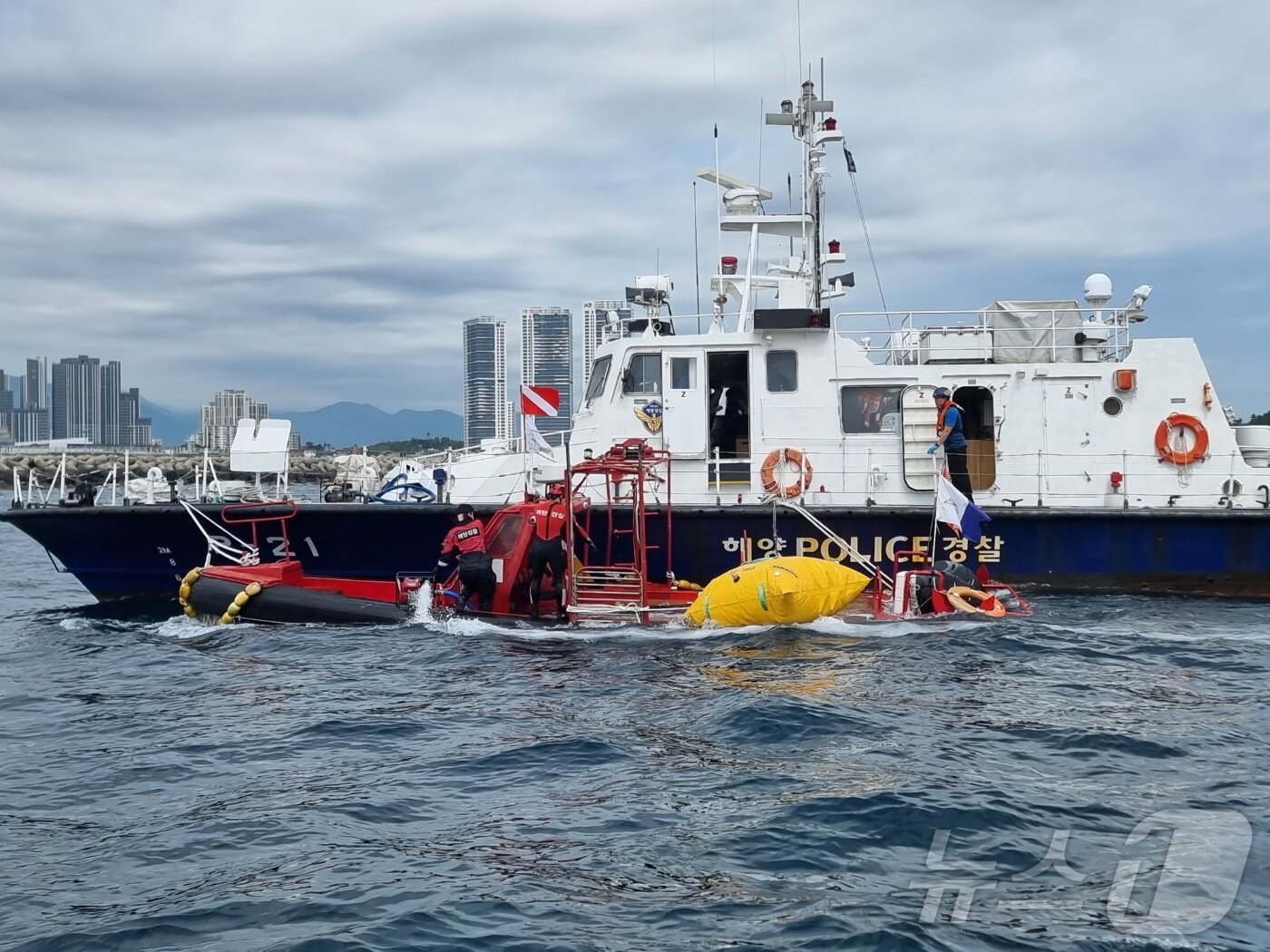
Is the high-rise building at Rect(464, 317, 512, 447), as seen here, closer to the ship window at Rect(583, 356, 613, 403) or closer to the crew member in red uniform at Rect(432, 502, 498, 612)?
the ship window at Rect(583, 356, 613, 403)

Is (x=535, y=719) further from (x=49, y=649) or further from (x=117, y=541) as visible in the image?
(x=117, y=541)

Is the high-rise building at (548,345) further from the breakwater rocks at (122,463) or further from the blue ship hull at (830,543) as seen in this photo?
the breakwater rocks at (122,463)

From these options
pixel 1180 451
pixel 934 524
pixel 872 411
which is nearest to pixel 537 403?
pixel 872 411

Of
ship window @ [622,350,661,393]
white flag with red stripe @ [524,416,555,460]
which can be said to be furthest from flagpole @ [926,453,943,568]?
white flag with red stripe @ [524,416,555,460]

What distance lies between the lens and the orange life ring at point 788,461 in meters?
14.2

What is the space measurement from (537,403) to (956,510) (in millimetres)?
4911

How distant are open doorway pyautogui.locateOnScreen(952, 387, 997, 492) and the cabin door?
325cm

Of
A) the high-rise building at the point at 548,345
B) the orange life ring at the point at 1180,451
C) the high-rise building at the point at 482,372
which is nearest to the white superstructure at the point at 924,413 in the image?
the orange life ring at the point at 1180,451

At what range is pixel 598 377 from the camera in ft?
51.4

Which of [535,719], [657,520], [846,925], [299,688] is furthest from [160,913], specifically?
[657,520]

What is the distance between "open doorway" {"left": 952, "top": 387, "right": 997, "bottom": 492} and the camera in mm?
14562

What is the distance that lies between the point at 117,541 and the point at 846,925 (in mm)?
11749

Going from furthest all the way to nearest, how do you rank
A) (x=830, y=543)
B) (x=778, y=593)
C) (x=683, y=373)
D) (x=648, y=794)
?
(x=683, y=373) → (x=830, y=543) → (x=778, y=593) → (x=648, y=794)

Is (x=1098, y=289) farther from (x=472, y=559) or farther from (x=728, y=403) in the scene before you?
(x=472, y=559)
